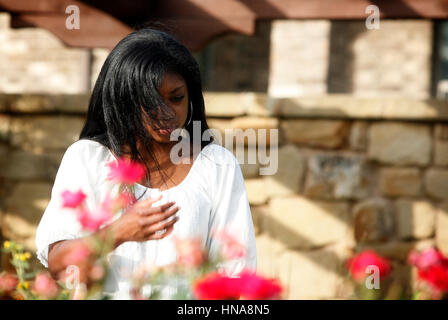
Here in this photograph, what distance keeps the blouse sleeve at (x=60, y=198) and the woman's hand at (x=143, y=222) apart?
5.9 inches

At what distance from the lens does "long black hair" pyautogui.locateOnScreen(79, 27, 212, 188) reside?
139 cm

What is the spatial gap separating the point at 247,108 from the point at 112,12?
1072 millimetres

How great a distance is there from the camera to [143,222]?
0.91 m

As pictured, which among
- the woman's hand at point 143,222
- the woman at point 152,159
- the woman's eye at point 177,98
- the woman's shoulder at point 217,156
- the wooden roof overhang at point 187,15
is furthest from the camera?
Answer: the wooden roof overhang at point 187,15

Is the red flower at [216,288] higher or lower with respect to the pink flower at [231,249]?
lower

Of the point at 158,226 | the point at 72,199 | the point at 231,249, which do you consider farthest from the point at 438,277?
the point at 72,199

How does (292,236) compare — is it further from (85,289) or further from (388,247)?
(85,289)

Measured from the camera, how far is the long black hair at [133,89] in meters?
1.39

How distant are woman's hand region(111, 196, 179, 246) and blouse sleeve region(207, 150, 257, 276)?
1.46ft

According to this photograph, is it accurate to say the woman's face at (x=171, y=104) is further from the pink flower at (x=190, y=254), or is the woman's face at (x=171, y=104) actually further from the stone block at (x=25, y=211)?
the stone block at (x=25, y=211)
